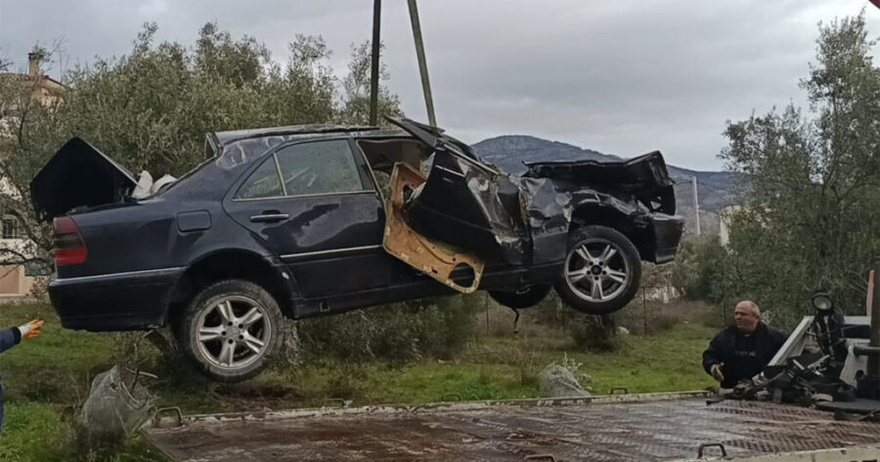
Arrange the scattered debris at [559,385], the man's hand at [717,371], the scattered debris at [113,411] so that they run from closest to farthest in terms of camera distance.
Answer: the scattered debris at [113,411], the man's hand at [717,371], the scattered debris at [559,385]

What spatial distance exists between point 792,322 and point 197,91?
9524 millimetres

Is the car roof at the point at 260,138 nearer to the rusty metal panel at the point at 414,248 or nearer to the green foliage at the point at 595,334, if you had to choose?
the rusty metal panel at the point at 414,248

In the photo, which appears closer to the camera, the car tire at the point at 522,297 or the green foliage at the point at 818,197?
the car tire at the point at 522,297

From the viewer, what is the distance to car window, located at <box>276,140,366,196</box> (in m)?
4.82

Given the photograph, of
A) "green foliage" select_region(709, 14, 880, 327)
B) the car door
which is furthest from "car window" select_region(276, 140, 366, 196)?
"green foliage" select_region(709, 14, 880, 327)

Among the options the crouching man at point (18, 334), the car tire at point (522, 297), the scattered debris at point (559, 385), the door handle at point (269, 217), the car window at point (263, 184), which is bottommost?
the scattered debris at point (559, 385)

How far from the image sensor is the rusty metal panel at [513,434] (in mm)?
4551

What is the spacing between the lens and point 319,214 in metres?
4.77

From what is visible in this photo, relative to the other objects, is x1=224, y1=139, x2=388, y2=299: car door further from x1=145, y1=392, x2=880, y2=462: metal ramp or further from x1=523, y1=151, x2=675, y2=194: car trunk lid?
x1=523, y1=151, x2=675, y2=194: car trunk lid

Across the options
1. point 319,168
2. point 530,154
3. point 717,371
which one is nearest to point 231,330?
point 319,168

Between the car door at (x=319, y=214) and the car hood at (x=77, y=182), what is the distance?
618 mm

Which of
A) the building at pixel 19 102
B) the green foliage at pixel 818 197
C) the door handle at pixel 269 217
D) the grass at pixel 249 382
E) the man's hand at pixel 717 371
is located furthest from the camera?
the green foliage at pixel 818 197

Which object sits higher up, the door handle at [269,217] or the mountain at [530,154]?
the mountain at [530,154]

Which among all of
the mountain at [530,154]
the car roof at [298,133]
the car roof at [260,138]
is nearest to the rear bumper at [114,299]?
the car roof at [260,138]
